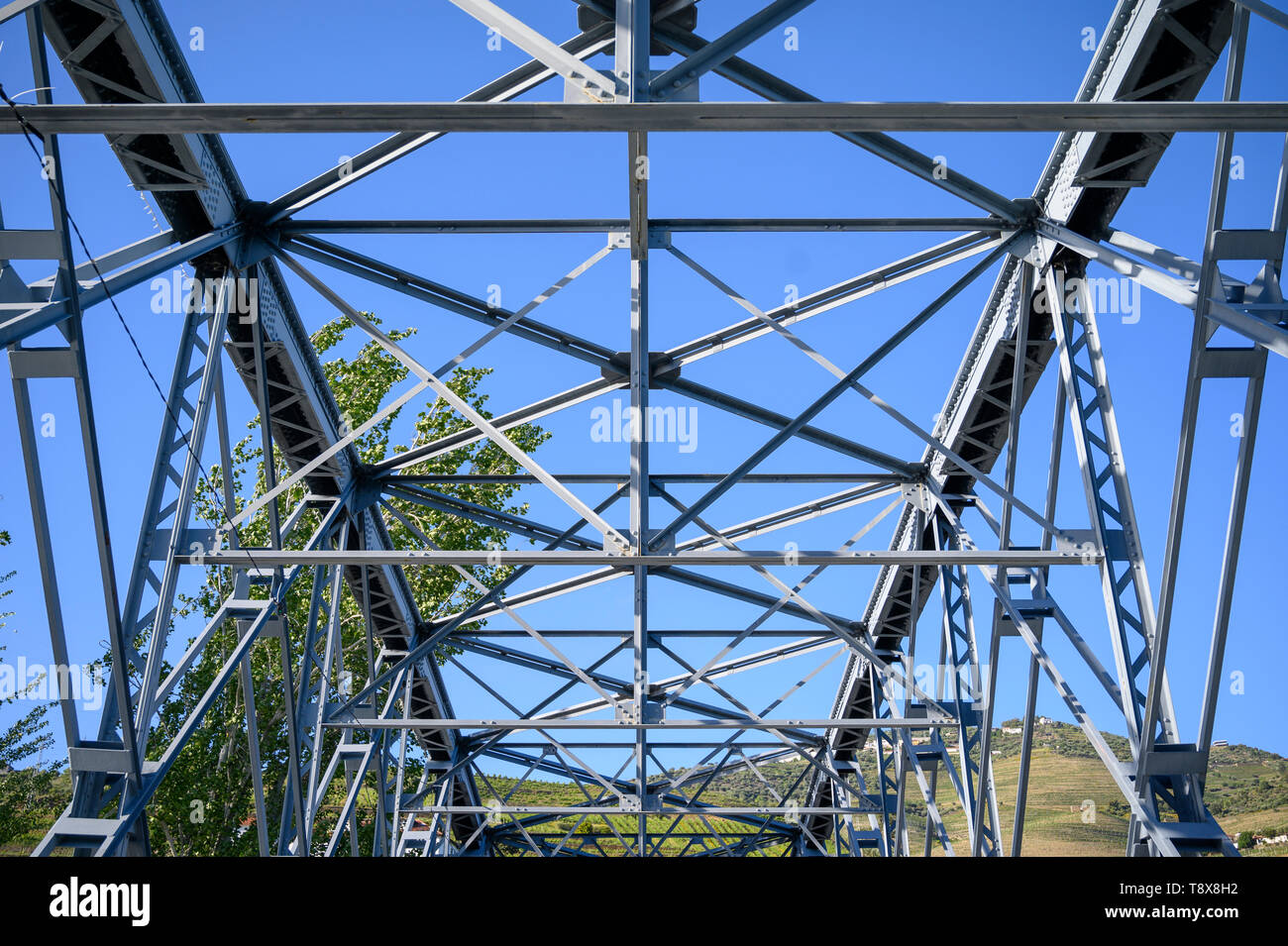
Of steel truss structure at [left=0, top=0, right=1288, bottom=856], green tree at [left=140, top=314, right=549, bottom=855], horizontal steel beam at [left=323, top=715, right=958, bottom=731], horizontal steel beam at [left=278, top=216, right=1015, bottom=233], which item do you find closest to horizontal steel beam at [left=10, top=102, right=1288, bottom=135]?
steel truss structure at [left=0, top=0, right=1288, bottom=856]

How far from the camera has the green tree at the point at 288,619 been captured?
21000 mm

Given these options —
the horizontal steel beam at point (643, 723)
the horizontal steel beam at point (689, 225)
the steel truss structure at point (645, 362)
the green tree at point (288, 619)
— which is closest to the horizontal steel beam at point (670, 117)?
the steel truss structure at point (645, 362)

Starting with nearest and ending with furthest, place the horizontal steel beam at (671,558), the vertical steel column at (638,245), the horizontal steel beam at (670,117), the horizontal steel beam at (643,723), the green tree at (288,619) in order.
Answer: the horizontal steel beam at (670,117) < the vertical steel column at (638,245) < the horizontal steel beam at (671,558) < the horizontal steel beam at (643,723) < the green tree at (288,619)

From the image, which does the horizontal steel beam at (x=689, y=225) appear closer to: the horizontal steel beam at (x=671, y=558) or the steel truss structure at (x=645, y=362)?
the steel truss structure at (x=645, y=362)

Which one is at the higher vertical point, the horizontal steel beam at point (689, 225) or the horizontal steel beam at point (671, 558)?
the horizontal steel beam at point (689, 225)

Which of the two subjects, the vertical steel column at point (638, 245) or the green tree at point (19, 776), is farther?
the green tree at point (19, 776)

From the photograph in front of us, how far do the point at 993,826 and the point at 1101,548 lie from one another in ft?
15.9

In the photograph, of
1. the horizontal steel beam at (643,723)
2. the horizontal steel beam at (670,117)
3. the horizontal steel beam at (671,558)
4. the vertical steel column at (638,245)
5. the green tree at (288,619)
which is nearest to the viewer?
the horizontal steel beam at (670,117)

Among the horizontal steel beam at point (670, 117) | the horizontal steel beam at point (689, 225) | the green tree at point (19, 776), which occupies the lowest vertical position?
the green tree at point (19, 776)

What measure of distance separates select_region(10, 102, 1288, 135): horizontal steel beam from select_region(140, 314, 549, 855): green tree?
12.8 meters

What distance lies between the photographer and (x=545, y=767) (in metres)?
20.3

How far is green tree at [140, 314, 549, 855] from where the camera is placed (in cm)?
2100

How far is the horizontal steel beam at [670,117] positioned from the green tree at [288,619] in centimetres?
1283

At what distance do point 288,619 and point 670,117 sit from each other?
15530 millimetres
